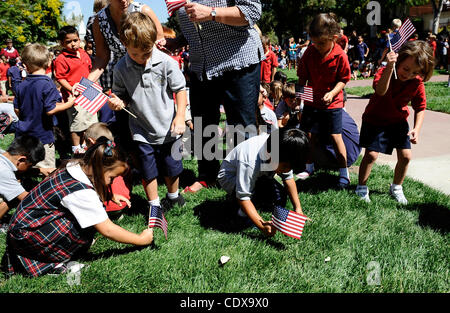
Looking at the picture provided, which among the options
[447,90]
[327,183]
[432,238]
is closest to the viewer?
[432,238]

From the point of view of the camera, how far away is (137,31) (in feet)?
7.93

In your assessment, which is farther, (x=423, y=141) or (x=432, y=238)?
(x=423, y=141)

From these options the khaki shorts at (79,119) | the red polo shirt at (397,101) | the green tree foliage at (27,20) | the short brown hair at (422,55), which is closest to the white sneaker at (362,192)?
the red polo shirt at (397,101)

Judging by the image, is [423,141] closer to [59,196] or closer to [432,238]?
[432,238]

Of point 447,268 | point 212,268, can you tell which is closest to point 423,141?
point 447,268

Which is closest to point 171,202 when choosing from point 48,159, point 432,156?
point 48,159

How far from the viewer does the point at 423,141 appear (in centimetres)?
504

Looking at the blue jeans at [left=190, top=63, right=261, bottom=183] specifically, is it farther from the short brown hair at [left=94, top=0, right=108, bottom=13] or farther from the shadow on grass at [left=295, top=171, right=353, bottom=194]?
the short brown hair at [left=94, top=0, right=108, bottom=13]

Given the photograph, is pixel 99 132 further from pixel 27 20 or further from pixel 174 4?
pixel 27 20

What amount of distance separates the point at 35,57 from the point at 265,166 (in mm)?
2958

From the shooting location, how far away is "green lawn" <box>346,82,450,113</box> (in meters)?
7.12

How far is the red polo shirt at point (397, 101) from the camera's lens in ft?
10.2
